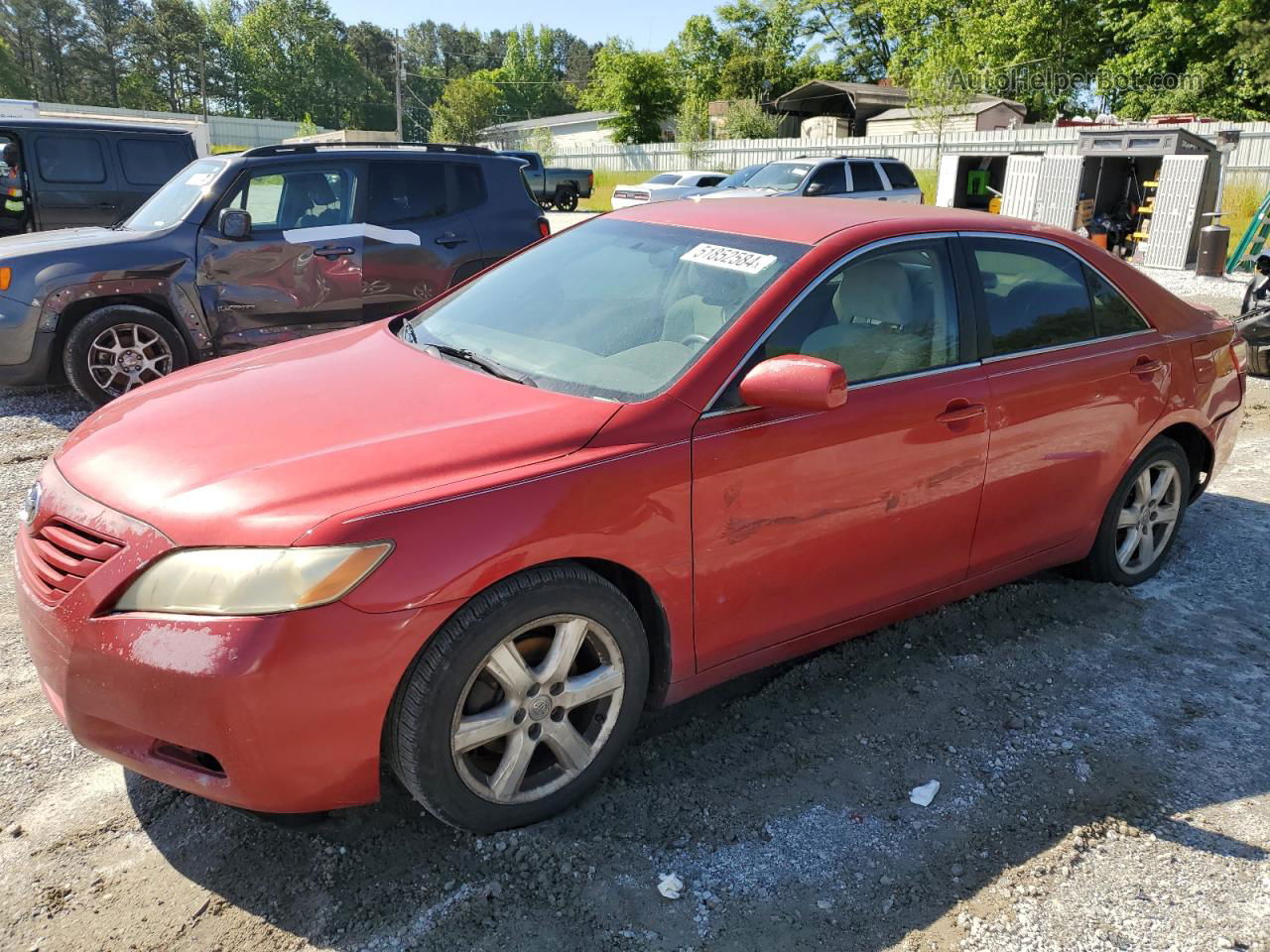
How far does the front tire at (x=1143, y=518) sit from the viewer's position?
4203mm

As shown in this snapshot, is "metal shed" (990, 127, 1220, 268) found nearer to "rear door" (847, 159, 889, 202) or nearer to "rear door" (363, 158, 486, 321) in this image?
"rear door" (847, 159, 889, 202)

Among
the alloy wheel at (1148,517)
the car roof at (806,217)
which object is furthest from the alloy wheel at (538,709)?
the alloy wheel at (1148,517)

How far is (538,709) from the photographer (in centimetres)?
261

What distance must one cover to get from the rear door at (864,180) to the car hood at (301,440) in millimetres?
15271

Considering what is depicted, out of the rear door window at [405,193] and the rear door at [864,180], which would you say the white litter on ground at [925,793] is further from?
the rear door at [864,180]

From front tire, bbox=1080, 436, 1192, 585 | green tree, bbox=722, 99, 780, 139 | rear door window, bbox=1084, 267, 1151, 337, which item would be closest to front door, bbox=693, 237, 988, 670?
rear door window, bbox=1084, 267, 1151, 337

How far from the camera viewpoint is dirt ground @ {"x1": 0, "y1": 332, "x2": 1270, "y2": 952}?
240 centimetres

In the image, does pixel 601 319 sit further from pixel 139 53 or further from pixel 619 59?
pixel 139 53

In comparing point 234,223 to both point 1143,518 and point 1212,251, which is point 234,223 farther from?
point 1212,251

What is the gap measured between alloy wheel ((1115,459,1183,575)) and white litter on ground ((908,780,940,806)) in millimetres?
1863

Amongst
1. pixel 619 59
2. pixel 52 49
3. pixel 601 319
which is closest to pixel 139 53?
pixel 52 49

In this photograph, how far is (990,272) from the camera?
3623 mm

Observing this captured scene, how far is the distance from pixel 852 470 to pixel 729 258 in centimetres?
82

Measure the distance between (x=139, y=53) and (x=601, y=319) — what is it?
107552 millimetres
